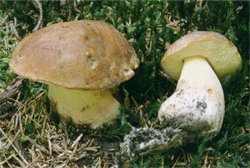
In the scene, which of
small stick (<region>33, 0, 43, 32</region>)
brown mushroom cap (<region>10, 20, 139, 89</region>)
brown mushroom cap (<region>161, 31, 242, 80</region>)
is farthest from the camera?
small stick (<region>33, 0, 43, 32</region>)

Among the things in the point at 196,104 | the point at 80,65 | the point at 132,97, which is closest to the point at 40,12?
the point at 132,97

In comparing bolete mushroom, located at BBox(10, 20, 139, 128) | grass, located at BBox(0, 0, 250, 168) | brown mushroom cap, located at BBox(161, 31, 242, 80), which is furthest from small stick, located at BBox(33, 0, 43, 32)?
brown mushroom cap, located at BBox(161, 31, 242, 80)

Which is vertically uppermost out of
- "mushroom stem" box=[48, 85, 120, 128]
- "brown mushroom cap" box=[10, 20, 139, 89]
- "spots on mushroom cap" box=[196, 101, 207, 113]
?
"brown mushroom cap" box=[10, 20, 139, 89]

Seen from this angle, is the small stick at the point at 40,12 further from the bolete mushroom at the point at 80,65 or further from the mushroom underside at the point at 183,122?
the mushroom underside at the point at 183,122

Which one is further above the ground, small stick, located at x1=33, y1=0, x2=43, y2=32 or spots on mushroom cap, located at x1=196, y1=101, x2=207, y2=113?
small stick, located at x1=33, y1=0, x2=43, y2=32

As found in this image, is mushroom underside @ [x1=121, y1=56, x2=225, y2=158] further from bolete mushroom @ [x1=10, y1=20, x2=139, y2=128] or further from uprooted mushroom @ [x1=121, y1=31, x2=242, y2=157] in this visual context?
bolete mushroom @ [x1=10, y1=20, x2=139, y2=128]

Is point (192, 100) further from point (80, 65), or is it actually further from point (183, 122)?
point (80, 65)

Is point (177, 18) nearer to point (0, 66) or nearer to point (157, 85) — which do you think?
point (157, 85)
